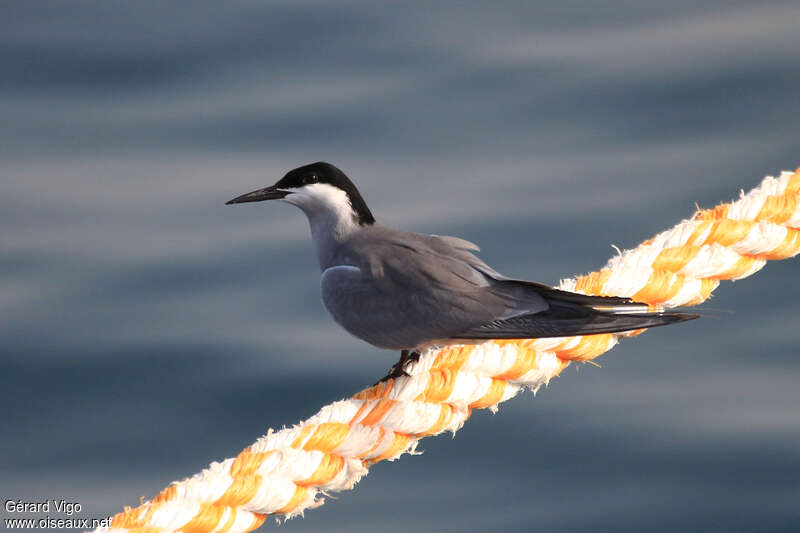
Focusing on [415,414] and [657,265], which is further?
[657,265]

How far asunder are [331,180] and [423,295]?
36cm

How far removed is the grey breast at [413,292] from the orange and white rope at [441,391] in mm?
90

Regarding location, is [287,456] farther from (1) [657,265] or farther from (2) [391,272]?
(1) [657,265]

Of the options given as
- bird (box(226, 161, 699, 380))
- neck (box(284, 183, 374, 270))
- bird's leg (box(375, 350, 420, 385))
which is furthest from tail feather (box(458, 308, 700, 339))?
neck (box(284, 183, 374, 270))

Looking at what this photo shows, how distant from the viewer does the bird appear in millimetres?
2166

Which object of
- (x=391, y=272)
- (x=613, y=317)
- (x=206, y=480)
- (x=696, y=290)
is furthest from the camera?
(x=696, y=290)

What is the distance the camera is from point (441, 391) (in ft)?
7.34

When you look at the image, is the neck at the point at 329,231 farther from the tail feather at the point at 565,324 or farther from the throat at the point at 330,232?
the tail feather at the point at 565,324

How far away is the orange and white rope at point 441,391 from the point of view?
1.99 metres

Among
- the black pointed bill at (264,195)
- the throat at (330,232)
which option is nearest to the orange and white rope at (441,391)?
the throat at (330,232)

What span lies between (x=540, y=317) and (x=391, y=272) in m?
0.28

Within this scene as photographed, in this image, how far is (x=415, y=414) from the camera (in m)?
2.20

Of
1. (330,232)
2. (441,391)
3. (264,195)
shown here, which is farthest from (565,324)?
(264,195)

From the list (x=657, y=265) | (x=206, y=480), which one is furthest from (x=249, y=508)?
(x=657, y=265)
